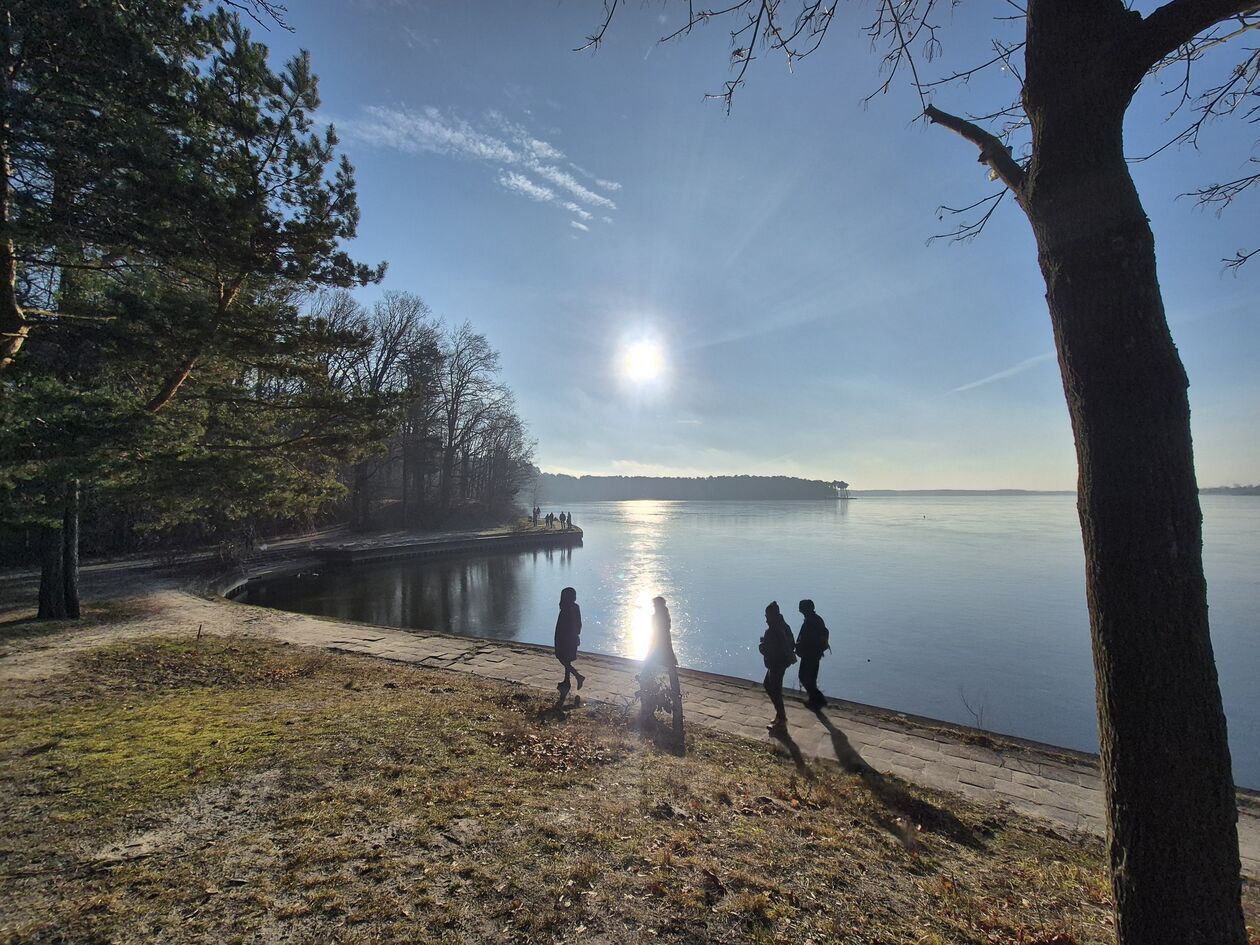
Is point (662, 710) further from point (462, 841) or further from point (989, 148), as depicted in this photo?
point (989, 148)

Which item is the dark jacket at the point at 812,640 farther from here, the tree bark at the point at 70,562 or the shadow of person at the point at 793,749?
the tree bark at the point at 70,562

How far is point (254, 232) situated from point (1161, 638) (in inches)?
311

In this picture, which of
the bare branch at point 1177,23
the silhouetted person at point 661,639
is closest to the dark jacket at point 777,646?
the silhouetted person at point 661,639

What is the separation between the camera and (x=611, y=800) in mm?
4059

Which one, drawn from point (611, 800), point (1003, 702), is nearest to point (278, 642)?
point (611, 800)

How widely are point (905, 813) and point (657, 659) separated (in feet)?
9.13

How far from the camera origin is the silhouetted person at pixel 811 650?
7.61m

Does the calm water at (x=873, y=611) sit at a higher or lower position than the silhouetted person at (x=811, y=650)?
lower

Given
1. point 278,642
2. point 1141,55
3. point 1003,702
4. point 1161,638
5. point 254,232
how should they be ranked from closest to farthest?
1. point 1161,638
2. point 1141,55
3. point 254,232
4. point 278,642
5. point 1003,702

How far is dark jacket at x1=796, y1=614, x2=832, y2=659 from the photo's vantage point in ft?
25.2

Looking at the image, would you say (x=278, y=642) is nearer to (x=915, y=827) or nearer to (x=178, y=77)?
(x=178, y=77)

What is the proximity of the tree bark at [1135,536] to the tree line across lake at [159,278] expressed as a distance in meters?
7.02

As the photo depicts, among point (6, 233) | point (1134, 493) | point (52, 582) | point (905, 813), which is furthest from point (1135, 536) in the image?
point (52, 582)

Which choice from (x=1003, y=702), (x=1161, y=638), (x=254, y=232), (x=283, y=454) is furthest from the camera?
(x=1003, y=702)
